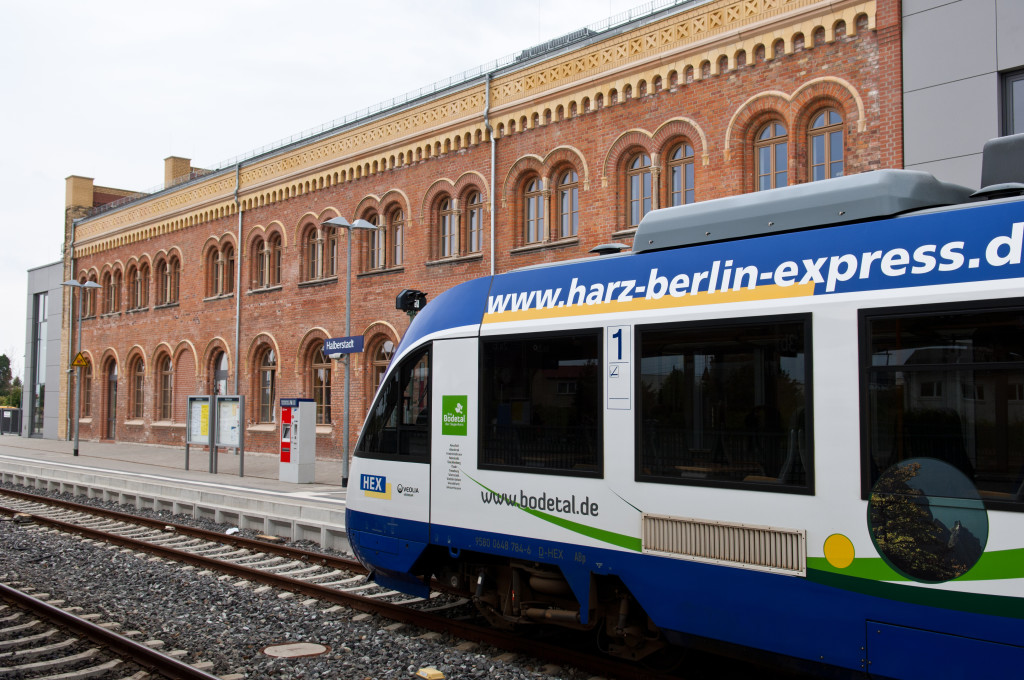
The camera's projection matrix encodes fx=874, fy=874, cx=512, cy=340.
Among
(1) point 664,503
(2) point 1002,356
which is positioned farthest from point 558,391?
(2) point 1002,356

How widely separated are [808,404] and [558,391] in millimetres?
1918

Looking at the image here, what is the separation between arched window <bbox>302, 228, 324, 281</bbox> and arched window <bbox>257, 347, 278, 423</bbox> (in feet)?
10.1

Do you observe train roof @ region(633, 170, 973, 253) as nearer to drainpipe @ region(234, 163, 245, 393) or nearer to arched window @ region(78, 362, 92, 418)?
drainpipe @ region(234, 163, 245, 393)

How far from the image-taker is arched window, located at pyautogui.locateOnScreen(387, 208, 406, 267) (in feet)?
78.4

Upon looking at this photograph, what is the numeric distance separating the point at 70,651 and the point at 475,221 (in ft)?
51.7

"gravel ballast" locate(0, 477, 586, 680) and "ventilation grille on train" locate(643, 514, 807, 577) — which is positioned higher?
"ventilation grille on train" locate(643, 514, 807, 577)

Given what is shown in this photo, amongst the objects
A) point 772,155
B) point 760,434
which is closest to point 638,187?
point 772,155

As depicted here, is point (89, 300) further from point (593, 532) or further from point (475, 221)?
point (593, 532)

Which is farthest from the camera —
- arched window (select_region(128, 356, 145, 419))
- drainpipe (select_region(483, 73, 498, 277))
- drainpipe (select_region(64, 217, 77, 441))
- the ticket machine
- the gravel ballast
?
drainpipe (select_region(64, 217, 77, 441))

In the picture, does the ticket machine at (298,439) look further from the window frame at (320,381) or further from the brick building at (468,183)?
the window frame at (320,381)

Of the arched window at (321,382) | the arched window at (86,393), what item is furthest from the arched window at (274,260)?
the arched window at (86,393)

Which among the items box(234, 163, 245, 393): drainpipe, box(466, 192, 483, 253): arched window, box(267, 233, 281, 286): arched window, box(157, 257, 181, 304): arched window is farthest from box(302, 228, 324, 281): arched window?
box(157, 257, 181, 304): arched window

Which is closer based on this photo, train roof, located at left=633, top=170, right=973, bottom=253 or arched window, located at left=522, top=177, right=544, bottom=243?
train roof, located at left=633, top=170, right=973, bottom=253

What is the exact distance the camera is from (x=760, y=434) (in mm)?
5305
